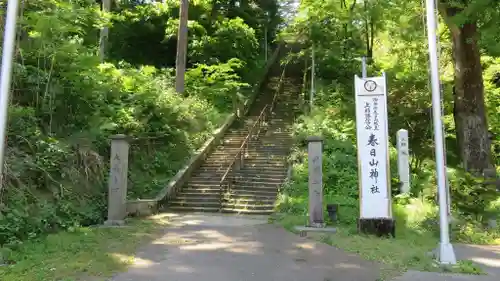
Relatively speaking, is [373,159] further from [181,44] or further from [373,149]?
[181,44]

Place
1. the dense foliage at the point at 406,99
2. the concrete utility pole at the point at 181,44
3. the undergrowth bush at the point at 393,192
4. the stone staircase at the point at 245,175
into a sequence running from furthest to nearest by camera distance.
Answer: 1. the concrete utility pole at the point at 181,44
2. the stone staircase at the point at 245,175
3. the dense foliage at the point at 406,99
4. the undergrowth bush at the point at 393,192

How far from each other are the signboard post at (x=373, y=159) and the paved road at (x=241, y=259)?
1411mm

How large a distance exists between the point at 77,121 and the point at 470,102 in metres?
11.5

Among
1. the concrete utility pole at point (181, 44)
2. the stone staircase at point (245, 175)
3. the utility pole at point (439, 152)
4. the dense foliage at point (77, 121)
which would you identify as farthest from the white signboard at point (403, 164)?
the concrete utility pole at point (181, 44)

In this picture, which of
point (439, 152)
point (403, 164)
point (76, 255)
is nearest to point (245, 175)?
point (403, 164)

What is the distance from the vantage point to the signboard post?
8797mm

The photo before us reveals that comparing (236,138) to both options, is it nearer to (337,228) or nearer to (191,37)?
(191,37)

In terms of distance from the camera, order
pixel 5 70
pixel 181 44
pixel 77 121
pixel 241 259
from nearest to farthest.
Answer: pixel 5 70, pixel 241 259, pixel 77 121, pixel 181 44

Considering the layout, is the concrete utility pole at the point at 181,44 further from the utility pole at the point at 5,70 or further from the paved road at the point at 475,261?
the paved road at the point at 475,261

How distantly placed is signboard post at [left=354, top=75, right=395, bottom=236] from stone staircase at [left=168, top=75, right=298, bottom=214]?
12.3 feet

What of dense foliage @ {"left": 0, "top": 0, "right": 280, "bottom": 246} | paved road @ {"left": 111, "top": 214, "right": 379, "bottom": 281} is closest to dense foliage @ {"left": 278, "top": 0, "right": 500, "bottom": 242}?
paved road @ {"left": 111, "top": 214, "right": 379, "bottom": 281}

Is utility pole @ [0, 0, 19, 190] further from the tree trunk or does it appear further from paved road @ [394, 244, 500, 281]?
the tree trunk

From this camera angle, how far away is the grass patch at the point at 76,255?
6012mm

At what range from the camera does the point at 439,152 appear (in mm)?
7066
